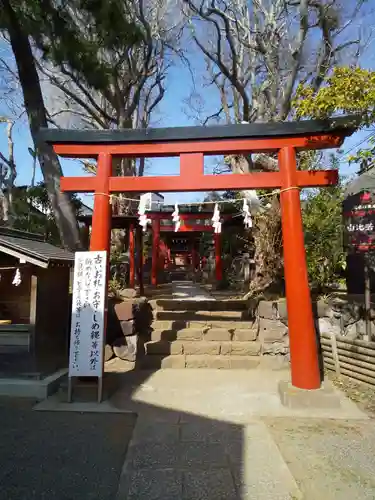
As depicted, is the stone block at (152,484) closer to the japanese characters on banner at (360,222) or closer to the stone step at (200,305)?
the japanese characters on banner at (360,222)

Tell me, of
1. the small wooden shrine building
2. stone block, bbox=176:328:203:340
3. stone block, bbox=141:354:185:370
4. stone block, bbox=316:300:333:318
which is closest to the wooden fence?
stone block, bbox=316:300:333:318

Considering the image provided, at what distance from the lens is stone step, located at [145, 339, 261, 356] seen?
24.5 ft

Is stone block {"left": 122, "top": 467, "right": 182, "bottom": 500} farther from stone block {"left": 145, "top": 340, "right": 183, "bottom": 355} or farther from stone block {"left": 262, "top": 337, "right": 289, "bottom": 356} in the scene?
stone block {"left": 262, "top": 337, "right": 289, "bottom": 356}

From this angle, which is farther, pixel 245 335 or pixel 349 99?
pixel 245 335

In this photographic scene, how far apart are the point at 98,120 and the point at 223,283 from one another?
31.5ft

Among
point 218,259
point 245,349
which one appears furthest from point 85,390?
point 218,259

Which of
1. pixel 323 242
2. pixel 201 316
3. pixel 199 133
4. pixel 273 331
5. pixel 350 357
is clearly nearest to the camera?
pixel 199 133

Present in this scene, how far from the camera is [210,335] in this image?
7855 millimetres

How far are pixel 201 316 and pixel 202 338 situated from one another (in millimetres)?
960

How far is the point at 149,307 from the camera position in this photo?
8.91 m

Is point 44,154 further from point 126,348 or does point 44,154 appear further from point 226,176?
point 226,176

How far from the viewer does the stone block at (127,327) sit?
7344 mm

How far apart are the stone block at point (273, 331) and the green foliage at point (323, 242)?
1.51 m

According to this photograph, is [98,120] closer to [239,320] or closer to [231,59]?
[231,59]
